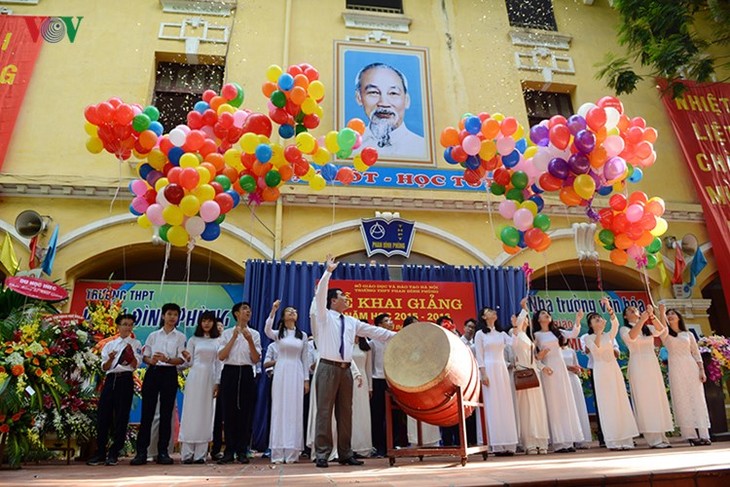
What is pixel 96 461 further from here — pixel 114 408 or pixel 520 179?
pixel 520 179

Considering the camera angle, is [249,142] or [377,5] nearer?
[249,142]

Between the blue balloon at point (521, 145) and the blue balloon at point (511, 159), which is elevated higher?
the blue balloon at point (521, 145)

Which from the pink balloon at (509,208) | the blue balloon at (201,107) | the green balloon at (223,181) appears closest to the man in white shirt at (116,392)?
the green balloon at (223,181)

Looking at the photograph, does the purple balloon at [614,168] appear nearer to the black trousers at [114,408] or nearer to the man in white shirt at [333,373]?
the man in white shirt at [333,373]

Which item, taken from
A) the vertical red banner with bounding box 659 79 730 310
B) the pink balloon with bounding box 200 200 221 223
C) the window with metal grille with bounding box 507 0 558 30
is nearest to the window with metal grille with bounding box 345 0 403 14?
the window with metal grille with bounding box 507 0 558 30

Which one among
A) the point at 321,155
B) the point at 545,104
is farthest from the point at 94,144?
the point at 545,104

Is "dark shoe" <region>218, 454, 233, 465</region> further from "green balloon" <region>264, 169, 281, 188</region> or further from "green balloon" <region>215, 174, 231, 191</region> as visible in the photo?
"green balloon" <region>264, 169, 281, 188</region>

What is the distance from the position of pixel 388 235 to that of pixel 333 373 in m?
3.84

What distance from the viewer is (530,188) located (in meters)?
5.79

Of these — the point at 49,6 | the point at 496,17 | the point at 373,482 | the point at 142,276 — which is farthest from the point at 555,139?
the point at 49,6

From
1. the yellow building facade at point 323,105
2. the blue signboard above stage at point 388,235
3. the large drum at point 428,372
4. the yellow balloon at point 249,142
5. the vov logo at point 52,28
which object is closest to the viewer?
the large drum at point 428,372

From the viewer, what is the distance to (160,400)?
5.21 meters

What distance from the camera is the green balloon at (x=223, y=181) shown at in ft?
17.3

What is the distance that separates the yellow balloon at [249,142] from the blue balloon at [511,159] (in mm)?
2524
